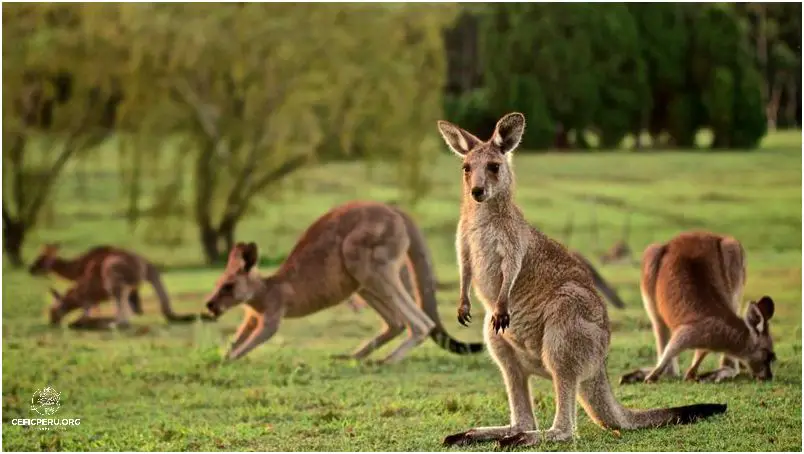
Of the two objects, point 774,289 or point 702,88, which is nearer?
point 774,289

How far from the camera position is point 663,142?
44.1 feet

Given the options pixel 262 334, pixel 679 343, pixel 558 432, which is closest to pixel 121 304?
pixel 262 334

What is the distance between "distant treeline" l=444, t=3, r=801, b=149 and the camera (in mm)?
13234

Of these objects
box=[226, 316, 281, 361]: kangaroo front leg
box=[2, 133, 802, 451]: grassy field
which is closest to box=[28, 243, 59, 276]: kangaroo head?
box=[2, 133, 802, 451]: grassy field

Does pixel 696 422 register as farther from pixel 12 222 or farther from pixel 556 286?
pixel 12 222

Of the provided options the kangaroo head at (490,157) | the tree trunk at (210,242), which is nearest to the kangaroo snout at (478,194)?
the kangaroo head at (490,157)

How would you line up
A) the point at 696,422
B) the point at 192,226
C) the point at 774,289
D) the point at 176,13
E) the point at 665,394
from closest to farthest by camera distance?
the point at 696,422, the point at 665,394, the point at 774,289, the point at 176,13, the point at 192,226

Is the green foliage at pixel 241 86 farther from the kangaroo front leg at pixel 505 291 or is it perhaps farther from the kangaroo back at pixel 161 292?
the kangaroo front leg at pixel 505 291

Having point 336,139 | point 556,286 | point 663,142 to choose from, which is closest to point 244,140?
point 336,139

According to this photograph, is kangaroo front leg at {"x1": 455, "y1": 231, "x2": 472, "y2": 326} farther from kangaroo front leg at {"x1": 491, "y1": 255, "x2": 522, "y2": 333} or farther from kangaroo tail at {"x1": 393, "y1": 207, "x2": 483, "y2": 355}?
kangaroo tail at {"x1": 393, "y1": 207, "x2": 483, "y2": 355}

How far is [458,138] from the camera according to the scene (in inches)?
223

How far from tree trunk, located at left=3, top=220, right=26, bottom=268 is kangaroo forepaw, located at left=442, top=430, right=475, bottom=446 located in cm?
1052

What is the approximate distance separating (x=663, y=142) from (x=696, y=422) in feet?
24.6

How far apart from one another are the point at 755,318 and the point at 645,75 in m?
6.46
